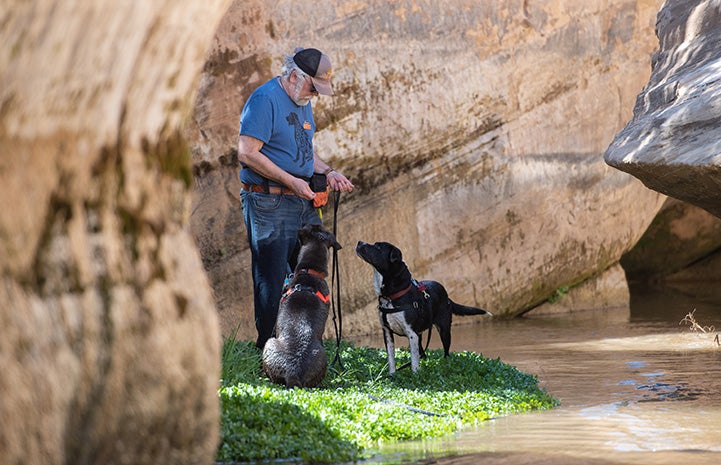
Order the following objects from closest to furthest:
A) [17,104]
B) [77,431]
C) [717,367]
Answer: [17,104] → [77,431] → [717,367]

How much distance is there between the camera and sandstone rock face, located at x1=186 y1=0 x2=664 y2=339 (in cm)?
1118

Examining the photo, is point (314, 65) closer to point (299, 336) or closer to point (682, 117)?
point (299, 336)

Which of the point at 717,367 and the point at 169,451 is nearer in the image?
the point at 169,451

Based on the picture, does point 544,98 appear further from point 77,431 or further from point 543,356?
point 77,431


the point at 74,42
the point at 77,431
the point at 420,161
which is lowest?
the point at 77,431

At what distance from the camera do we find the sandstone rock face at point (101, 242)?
3.26 m

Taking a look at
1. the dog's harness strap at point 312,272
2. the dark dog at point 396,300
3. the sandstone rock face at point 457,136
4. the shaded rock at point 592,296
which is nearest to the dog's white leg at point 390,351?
the dark dog at point 396,300

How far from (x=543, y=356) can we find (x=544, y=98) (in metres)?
4.54

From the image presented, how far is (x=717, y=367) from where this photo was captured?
8.32 meters

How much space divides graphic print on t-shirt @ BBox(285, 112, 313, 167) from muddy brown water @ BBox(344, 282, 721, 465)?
249cm

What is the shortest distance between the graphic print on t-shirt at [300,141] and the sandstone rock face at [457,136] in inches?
129

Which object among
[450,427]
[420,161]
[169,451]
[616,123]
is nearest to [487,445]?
[450,427]

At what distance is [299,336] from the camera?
6.92 m

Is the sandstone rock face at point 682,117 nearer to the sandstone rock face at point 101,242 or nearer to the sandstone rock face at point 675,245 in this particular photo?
the sandstone rock face at point 101,242
